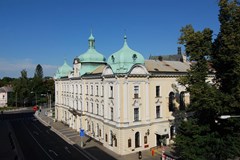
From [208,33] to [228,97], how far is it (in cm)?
738

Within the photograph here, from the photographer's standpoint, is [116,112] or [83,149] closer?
[116,112]

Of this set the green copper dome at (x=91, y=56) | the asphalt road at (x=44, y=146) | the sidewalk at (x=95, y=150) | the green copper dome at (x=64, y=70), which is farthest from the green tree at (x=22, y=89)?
the green copper dome at (x=91, y=56)

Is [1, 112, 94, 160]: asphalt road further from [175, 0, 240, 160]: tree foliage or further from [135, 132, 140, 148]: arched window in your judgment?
[175, 0, 240, 160]: tree foliage

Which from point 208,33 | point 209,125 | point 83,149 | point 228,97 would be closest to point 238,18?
point 208,33

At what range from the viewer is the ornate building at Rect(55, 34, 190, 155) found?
33.7 m

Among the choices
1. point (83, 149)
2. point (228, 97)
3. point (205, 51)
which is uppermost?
point (205, 51)

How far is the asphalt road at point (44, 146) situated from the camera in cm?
3400

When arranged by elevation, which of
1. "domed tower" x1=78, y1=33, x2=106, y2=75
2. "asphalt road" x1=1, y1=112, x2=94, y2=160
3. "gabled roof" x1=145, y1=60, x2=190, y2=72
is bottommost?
"asphalt road" x1=1, y1=112, x2=94, y2=160

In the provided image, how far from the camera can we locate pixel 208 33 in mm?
26188

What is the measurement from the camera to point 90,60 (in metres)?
47.1

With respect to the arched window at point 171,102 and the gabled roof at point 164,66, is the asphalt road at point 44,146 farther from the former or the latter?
the gabled roof at point 164,66

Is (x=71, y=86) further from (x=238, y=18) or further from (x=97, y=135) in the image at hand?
(x=238, y=18)

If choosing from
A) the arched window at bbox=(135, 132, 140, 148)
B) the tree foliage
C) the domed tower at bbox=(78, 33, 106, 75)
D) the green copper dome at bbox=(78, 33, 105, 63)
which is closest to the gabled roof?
the arched window at bbox=(135, 132, 140, 148)

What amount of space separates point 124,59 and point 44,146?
63.0ft
